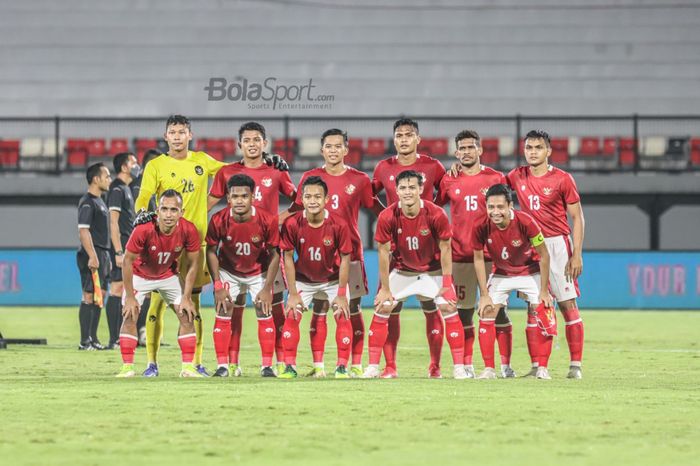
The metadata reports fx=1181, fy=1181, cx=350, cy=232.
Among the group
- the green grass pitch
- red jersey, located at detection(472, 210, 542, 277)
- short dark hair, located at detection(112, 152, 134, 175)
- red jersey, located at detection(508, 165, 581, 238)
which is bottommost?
the green grass pitch

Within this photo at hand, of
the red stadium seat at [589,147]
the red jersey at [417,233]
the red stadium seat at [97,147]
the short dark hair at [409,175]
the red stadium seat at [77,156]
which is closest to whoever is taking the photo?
the short dark hair at [409,175]

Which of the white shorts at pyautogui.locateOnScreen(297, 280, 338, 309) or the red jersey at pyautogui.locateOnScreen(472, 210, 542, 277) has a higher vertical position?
the red jersey at pyautogui.locateOnScreen(472, 210, 542, 277)

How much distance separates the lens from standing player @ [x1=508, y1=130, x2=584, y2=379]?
957 cm

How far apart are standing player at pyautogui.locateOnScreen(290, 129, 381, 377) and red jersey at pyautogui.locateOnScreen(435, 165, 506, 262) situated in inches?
26.7

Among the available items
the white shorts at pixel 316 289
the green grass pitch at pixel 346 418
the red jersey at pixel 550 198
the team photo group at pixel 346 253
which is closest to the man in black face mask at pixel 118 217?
the green grass pitch at pixel 346 418

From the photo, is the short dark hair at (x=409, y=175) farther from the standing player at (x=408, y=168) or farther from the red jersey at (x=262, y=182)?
the red jersey at (x=262, y=182)

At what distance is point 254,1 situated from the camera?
30438mm

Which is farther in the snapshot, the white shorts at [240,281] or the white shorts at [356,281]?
the white shorts at [356,281]

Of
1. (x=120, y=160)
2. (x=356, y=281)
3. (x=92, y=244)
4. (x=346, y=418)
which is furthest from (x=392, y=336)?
(x=92, y=244)

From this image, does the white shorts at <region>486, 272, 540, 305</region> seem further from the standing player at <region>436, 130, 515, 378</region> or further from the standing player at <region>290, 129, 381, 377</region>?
the standing player at <region>290, 129, 381, 377</region>

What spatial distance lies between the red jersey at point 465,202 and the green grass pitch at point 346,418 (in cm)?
113

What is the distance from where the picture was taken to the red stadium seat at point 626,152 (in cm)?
2408

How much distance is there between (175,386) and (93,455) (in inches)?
110

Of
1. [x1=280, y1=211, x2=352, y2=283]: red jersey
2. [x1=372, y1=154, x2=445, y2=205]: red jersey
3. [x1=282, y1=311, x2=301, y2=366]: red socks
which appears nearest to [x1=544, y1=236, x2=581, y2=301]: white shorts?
[x1=372, y1=154, x2=445, y2=205]: red jersey
